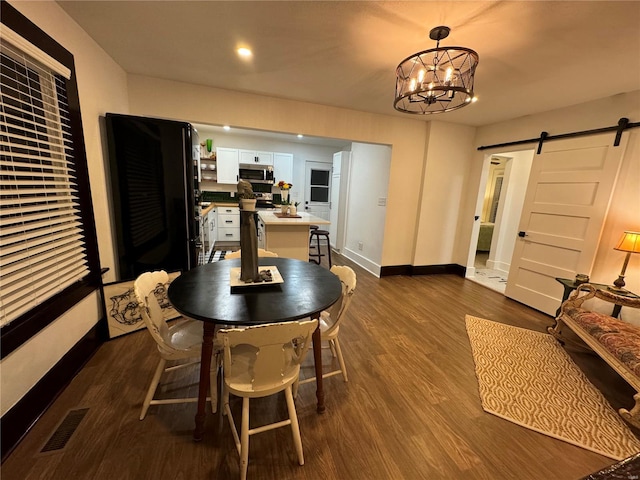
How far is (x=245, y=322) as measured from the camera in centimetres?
126

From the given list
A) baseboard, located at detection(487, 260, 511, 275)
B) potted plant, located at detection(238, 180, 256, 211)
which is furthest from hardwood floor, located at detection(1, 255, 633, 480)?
baseboard, located at detection(487, 260, 511, 275)

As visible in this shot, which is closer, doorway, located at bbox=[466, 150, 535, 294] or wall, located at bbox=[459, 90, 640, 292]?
wall, located at bbox=[459, 90, 640, 292]

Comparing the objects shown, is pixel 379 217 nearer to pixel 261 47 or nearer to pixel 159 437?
pixel 261 47

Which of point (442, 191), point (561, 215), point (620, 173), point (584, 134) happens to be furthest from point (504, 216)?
point (620, 173)

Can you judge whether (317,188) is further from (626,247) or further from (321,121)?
(626,247)

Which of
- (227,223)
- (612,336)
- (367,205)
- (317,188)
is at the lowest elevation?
(612,336)

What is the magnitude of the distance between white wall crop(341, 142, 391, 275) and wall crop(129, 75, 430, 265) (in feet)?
0.60

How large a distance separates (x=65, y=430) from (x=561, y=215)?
4945 millimetres

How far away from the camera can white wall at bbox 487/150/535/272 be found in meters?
4.64

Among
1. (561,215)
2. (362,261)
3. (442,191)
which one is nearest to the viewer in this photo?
(561,215)

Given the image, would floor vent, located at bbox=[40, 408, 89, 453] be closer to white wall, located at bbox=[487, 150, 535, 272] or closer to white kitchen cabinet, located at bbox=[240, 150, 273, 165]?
white kitchen cabinet, located at bbox=[240, 150, 273, 165]

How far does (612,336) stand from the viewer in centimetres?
197

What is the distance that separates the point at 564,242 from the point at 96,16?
5.01 m

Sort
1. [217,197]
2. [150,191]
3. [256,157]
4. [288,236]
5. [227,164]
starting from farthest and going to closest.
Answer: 1. [217,197]
2. [256,157]
3. [227,164]
4. [288,236]
5. [150,191]
